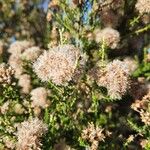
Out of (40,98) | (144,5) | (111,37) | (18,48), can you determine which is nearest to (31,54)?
(40,98)

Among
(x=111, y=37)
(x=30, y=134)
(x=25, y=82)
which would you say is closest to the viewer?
(x=30, y=134)

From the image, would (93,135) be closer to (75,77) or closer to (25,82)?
(75,77)

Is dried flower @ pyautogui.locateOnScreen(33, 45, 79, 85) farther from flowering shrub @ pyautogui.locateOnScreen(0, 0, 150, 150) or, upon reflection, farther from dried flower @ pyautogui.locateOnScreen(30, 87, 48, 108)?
dried flower @ pyautogui.locateOnScreen(30, 87, 48, 108)

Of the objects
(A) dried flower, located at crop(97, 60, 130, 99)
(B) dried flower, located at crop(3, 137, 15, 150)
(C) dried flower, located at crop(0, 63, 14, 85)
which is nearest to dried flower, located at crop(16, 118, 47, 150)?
(B) dried flower, located at crop(3, 137, 15, 150)

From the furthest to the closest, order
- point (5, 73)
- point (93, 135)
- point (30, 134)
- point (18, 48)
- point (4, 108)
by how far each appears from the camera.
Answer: point (18, 48) < point (4, 108) < point (5, 73) < point (93, 135) < point (30, 134)

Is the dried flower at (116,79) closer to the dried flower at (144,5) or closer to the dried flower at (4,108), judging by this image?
the dried flower at (4,108)

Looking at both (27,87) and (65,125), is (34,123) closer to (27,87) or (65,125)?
(65,125)

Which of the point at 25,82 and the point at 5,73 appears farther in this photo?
the point at 25,82

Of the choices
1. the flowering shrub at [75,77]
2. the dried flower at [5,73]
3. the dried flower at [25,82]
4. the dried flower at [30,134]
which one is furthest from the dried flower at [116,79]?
the dried flower at [25,82]
